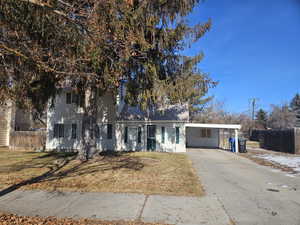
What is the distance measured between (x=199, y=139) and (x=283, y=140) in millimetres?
7882

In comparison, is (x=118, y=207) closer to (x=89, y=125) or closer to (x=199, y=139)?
(x=89, y=125)

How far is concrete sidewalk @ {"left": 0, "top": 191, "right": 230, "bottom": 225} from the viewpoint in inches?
165

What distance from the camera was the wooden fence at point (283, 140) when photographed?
16750 mm

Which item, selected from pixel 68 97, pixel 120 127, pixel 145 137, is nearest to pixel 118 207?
pixel 145 137

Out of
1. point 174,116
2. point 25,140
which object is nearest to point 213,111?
point 174,116

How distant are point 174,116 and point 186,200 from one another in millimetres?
12190

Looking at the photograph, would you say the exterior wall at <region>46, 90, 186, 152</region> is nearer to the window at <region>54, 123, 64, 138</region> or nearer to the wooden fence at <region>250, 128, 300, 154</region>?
the window at <region>54, 123, 64, 138</region>

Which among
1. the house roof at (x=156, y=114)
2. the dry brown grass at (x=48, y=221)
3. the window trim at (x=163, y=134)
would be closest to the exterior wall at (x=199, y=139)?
the house roof at (x=156, y=114)

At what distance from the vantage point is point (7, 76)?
13.7 feet

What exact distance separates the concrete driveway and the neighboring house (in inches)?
308

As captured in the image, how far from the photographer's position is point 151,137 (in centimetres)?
1691

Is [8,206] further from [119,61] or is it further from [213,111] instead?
[213,111]

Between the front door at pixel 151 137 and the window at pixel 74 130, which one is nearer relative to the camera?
the front door at pixel 151 137

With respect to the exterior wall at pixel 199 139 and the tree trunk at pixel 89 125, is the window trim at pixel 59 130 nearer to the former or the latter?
the tree trunk at pixel 89 125
